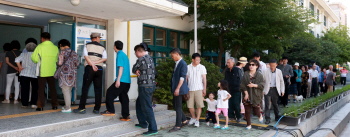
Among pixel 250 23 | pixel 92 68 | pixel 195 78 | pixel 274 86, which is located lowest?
pixel 274 86

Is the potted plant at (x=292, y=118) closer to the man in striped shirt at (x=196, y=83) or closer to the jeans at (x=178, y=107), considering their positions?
the man in striped shirt at (x=196, y=83)

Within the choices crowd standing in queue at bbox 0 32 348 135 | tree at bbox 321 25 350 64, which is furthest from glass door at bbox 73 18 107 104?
tree at bbox 321 25 350 64

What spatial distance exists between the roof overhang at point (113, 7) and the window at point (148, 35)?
2427 mm

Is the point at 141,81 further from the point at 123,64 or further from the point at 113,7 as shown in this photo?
the point at 113,7

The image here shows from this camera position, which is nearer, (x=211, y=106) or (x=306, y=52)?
(x=211, y=106)

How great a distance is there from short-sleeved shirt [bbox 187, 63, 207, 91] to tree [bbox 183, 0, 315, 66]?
5197 millimetres

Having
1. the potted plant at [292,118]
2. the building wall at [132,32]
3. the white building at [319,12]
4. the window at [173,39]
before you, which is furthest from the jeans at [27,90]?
the white building at [319,12]

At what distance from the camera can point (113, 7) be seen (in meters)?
7.10

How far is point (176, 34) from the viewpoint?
→ 1310cm

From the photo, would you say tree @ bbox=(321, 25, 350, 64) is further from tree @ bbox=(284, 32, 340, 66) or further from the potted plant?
the potted plant

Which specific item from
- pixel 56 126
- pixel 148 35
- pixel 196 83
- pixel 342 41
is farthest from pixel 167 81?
pixel 342 41

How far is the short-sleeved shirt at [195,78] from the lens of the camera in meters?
6.37

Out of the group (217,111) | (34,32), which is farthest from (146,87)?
(34,32)

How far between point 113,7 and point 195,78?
110 inches
